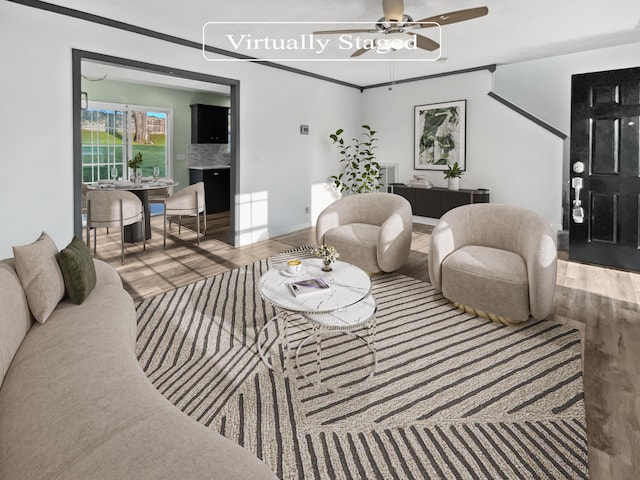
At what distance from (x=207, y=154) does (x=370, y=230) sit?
5143mm

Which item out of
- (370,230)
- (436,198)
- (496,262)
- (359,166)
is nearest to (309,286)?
(496,262)

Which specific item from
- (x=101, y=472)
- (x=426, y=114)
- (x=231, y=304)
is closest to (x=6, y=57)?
(x=231, y=304)

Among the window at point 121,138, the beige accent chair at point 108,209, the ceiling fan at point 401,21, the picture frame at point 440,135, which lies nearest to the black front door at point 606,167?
the picture frame at point 440,135

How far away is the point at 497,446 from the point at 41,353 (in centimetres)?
198

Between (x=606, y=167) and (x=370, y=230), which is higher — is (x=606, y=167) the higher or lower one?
the higher one

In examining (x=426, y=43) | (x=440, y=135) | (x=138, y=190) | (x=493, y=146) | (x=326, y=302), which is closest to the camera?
(x=326, y=302)

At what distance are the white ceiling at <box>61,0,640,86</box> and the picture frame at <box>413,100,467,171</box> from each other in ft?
3.54

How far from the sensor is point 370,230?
416 centimetres

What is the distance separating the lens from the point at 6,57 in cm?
322

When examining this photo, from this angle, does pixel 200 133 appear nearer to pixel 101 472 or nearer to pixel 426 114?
pixel 426 114

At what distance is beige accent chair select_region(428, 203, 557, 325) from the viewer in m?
2.73

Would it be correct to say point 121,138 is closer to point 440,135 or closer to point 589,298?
point 440,135

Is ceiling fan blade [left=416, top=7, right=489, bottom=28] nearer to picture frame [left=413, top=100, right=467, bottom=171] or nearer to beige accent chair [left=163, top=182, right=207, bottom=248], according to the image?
picture frame [left=413, top=100, right=467, bottom=171]

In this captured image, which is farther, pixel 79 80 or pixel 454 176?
pixel 454 176
